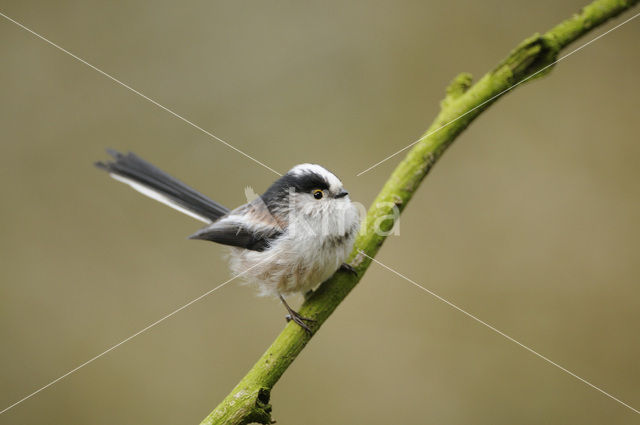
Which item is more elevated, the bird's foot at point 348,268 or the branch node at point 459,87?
the branch node at point 459,87

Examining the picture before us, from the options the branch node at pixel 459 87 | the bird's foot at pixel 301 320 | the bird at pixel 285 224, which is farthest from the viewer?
the branch node at pixel 459 87

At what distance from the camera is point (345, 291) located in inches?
56.9

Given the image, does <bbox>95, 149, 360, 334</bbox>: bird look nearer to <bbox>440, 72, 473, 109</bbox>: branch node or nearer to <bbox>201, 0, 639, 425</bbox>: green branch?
<bbox>201, 0, 639, 425</bbox>: green branch

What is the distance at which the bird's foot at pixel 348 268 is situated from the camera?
4.80 feet

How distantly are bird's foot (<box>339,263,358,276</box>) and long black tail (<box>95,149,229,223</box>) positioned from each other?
430mm

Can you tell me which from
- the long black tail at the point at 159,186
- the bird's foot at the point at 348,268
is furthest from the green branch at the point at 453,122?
the long black tail at the point at 159,186

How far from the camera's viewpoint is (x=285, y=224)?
1469mm

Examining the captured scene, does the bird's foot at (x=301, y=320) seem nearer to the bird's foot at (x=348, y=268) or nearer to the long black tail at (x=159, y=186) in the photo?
the bird's foot at (x=348, y=268)

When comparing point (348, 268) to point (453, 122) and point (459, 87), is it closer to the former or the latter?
point (453, 122)

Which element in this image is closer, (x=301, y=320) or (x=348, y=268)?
(x=301, y=320)

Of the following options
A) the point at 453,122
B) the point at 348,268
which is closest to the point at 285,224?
the point at 348,268

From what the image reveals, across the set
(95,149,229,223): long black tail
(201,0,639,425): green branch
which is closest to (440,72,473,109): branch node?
(201,0,639,425): green branch

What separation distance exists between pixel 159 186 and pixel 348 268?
611mm

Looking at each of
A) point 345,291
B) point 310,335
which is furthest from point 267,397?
point 345,291
